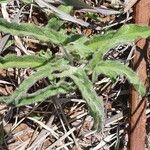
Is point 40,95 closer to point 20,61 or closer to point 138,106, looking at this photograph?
point 20,61

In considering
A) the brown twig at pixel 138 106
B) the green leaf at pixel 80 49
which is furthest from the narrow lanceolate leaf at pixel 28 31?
the brown twig at pixel 138 106

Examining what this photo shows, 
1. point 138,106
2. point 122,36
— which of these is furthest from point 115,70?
point 138,106

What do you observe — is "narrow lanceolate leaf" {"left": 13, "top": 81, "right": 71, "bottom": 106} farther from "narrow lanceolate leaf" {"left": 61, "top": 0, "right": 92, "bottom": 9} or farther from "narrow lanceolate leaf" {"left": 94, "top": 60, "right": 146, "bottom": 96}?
"narrow lanceolate leaf" {"left": 61, "top": 0, "right": 92, "bottom": 9}

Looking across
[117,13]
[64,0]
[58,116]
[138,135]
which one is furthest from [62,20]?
[138,135]

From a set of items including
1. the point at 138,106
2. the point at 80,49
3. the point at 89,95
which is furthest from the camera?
the point at 138,106

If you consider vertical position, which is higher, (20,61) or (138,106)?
(20,61)

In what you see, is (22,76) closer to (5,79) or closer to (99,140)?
(5,79)

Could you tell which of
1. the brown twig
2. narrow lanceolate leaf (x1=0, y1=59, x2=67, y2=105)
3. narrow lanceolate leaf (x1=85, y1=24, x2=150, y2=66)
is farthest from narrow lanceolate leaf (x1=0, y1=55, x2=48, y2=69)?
the brown twig
